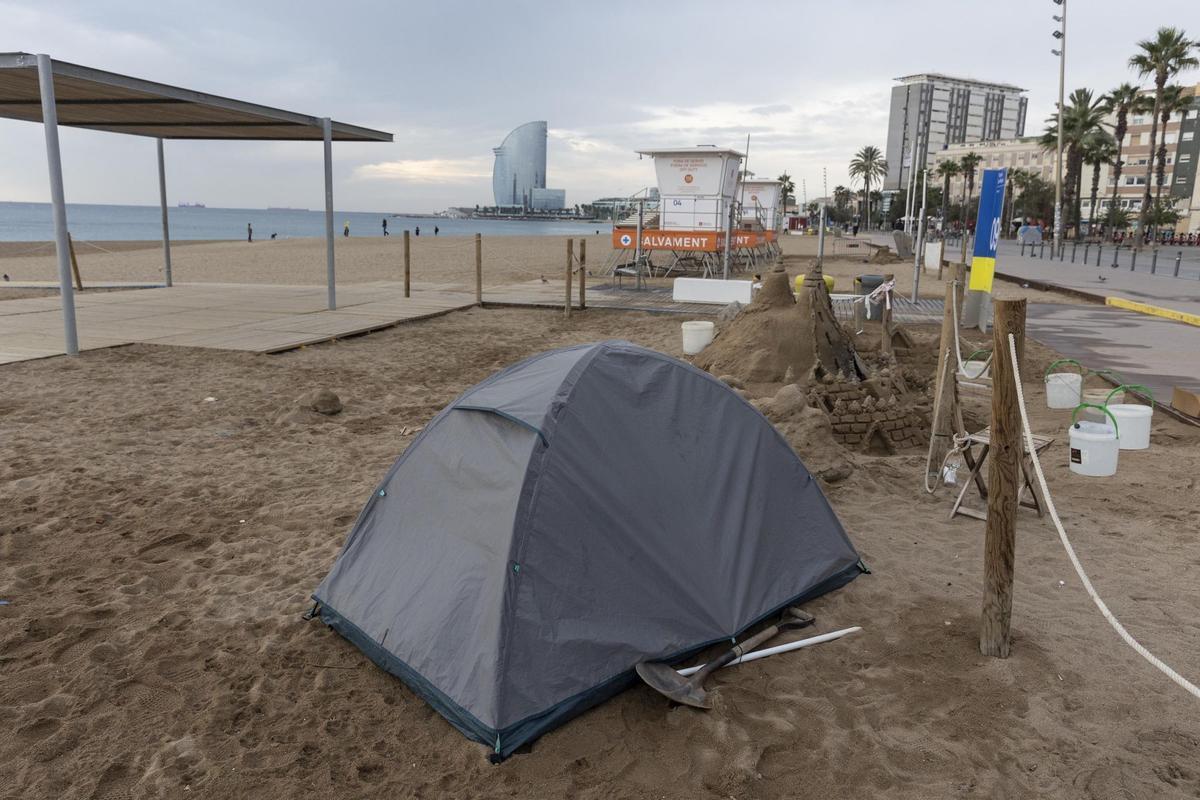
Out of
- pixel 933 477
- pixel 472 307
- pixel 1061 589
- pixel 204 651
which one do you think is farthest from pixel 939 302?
pixel 204 651

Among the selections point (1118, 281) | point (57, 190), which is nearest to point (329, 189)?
point (57, 190)

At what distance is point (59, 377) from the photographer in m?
9.59

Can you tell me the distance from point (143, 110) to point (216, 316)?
151 inches

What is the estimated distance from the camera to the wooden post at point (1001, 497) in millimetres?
3787

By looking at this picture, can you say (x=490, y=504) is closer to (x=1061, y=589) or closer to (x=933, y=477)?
(x=1061, y=589)

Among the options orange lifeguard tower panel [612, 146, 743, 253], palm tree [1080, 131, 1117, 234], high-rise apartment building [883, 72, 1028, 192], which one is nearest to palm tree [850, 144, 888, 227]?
high-rise apartment building [883, 72, 1028, 192]

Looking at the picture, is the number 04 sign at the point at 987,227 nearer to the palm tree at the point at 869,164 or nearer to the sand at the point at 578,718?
the sand at the point at 578,718

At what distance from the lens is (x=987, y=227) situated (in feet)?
38.0

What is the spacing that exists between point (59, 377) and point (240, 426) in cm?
339

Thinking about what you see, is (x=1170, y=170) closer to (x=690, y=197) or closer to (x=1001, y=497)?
(x=690, y=197)

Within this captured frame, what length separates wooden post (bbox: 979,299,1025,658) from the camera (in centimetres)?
379

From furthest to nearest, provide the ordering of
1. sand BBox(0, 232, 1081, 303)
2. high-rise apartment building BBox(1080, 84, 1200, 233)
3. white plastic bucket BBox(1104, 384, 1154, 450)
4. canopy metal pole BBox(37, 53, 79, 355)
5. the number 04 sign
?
high-rise apartment building BBox(1080, 84, 1200, 233), sand BBox(0, 232, 1081, 303), the number 04 sign, canopy metal pole BBox(37, 53, 79, 355), white plastic bucket BBox(1104, 384, 1154, 450)

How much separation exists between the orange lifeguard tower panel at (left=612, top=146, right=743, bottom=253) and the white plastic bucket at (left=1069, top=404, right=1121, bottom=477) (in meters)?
15.8

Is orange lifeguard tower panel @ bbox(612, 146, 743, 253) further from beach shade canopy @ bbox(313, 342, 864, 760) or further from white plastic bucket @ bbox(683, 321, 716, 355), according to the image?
beach shade canopy @ bbox(313, 342, 864, 760)
